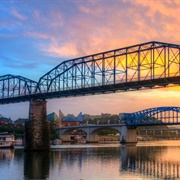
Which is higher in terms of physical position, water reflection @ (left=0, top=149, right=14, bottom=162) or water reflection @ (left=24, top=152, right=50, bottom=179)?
water reflection @ (left=24, top=152, right=50, bottom=179)

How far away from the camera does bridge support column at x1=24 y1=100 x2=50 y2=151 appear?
10969 centimetres

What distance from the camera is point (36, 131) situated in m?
110

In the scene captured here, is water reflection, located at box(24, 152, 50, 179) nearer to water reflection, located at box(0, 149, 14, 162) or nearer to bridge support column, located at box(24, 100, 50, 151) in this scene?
water reflection, located at box(0, 149, 14, 162)

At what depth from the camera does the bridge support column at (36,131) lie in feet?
360

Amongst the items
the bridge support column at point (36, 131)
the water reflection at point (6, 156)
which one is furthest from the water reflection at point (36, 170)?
the bridge support column at point (36, 131)

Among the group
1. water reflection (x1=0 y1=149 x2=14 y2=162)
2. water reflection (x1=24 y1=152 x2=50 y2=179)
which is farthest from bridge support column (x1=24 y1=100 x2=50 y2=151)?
water reflection (x1=24 y1=152 x2=50 y2=179)

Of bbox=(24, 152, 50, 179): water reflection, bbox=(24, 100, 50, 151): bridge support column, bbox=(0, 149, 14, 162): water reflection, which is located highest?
bbox=(24, 100, 50, 151): bridge support column

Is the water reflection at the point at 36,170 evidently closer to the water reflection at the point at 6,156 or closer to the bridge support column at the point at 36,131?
the water reflection at the point at 6,156

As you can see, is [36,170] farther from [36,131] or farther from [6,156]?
[36,131]

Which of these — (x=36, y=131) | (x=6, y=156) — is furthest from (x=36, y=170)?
(x=36, y=131)

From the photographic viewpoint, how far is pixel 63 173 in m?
64.1

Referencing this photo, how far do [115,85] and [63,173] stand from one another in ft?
121

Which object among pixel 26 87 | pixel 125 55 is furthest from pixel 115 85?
pixel 26 87

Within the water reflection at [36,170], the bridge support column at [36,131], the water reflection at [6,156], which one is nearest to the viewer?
the water reflection at [36,170]
